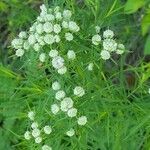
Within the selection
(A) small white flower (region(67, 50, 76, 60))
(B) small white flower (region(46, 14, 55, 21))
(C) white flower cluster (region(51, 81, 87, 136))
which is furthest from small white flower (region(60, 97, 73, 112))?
(B) small white flower (region(46, 14, 55, 21))

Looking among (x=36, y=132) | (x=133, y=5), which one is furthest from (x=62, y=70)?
(x=133, y=5)

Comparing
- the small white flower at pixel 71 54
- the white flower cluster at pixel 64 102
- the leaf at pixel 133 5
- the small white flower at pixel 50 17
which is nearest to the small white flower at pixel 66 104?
the white flower cluster at pixel 64 102

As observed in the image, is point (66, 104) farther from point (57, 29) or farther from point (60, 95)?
point (57, 29)

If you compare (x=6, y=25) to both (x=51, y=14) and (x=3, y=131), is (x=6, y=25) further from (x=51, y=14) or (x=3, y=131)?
(x=51, y=14)

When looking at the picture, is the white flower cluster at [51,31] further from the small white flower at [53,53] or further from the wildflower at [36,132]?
the wildflower at [36,132]

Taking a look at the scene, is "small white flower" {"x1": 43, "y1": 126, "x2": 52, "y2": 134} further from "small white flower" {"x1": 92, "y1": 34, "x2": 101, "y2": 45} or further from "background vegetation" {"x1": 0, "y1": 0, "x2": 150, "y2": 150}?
"small white flower" {"x1": 92, "y1": 34, "x2": 101, "y2": 45}

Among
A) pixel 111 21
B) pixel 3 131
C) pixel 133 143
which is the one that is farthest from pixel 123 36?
pixel 3 131

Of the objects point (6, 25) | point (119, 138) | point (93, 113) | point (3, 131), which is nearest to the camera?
point (93, 113)
